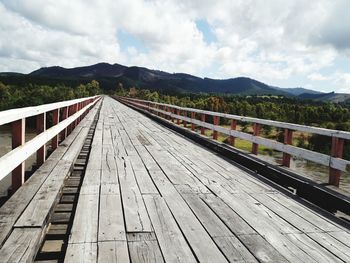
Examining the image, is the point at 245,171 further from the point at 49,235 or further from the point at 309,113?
the point at 309,113

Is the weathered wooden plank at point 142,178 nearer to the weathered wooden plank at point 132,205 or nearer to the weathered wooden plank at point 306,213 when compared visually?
the weathered wooden plank at point 132,205

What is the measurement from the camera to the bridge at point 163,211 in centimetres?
291

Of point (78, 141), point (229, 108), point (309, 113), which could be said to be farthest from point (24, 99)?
point (78, 141)

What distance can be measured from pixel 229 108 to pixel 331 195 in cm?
13416

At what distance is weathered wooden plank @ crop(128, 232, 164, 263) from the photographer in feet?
9.05

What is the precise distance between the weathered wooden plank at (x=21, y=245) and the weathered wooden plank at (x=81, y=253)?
10.3 inches

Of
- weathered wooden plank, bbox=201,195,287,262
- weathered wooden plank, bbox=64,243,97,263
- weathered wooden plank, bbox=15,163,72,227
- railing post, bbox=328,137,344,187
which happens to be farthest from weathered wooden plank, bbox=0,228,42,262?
railing post, bbox=328,137,344,187

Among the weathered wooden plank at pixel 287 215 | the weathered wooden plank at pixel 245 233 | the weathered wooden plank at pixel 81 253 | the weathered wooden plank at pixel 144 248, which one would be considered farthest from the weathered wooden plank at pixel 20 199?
the weathered wooden plank at pixel 287 215

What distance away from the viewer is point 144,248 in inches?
116

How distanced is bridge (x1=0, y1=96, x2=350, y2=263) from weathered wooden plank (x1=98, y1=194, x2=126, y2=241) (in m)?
0.01

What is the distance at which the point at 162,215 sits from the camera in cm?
376

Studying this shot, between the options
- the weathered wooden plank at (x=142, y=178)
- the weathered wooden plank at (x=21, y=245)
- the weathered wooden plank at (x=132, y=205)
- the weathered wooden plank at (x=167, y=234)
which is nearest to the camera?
the weathered wooden plank at (x=21, y=245)

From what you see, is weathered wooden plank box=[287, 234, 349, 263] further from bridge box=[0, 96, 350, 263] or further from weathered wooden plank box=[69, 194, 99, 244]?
weathered wooden plank box=[69, 194, 99, 244]

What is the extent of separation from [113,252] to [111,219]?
28.9 inches
